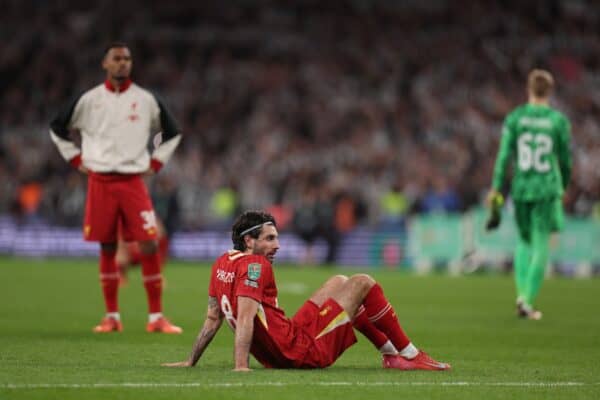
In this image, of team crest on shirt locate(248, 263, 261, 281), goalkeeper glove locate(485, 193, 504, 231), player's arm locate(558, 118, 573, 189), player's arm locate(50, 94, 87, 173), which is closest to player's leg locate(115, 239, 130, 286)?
goalkeeper glove locate(485, 193, 504, 231)

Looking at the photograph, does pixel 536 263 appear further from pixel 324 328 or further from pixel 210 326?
pixel 210 326

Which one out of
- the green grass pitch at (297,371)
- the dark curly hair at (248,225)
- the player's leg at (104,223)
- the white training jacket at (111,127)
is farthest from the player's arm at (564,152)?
the dark curly hair at (248,225)

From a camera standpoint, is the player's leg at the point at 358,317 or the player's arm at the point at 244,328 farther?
the player's leg at the point at 358,317

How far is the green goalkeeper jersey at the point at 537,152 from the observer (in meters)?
12.9

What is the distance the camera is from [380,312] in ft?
25.3

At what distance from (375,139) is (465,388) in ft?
78.5

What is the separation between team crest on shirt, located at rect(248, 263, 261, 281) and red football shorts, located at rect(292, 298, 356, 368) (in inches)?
17.6

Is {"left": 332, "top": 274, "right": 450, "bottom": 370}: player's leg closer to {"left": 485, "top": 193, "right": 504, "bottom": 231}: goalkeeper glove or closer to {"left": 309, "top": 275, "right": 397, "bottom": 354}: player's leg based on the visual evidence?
{"left": 309, "top": 275, "right": 397, "bottom": 354}: player's leg

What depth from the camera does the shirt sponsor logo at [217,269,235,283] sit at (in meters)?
7.44

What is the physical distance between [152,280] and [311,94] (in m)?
22.6

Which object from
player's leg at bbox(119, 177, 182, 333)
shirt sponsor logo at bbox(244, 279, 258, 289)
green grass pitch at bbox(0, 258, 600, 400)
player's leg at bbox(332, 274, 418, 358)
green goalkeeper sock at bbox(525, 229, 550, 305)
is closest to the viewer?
green grass pitch at bbox(0, 258, 600, 400)

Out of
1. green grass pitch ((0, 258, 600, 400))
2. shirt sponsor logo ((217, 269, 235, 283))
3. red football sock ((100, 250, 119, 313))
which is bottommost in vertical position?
green grass pitch ((0, 258, 600, 400))

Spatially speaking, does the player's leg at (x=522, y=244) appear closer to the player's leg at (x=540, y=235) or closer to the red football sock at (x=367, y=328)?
the player's leg at (x=540, y=235)

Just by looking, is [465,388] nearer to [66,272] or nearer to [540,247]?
[540,247]
